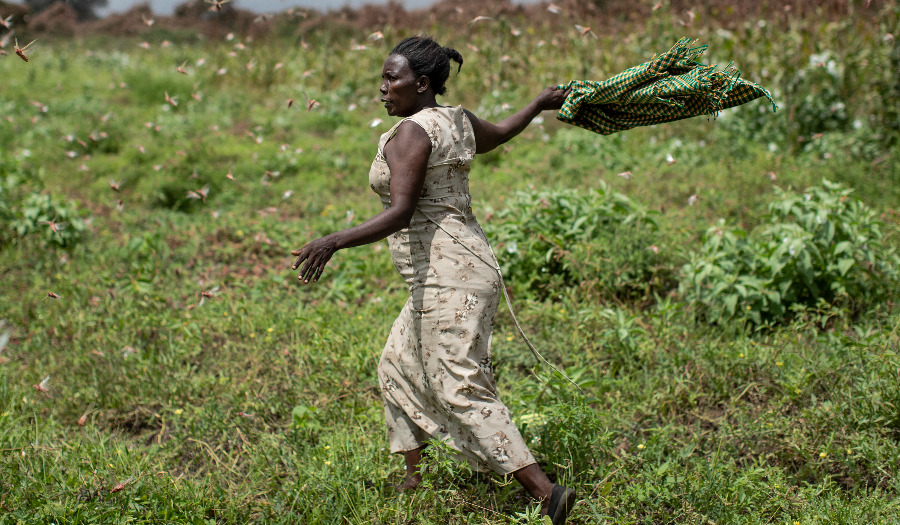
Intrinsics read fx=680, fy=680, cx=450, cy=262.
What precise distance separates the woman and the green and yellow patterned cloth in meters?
0.59

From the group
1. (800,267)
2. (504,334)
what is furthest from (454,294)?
(800,267)

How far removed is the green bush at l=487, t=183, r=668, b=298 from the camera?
413 cm

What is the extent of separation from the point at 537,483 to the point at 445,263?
821 millimetres

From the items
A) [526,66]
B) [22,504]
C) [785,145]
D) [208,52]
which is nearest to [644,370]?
[22,504]

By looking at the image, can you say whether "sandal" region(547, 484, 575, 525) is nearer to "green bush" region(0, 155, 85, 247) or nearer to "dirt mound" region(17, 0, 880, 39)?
"dirt mound" region(17, 0, 880, 39)

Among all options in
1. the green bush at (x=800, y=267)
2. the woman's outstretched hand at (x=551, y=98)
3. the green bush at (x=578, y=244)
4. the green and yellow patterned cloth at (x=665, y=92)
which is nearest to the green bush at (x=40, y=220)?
the green bush at (x=578, y=244)

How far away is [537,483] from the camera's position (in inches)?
92.1

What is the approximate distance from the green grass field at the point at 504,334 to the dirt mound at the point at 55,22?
2431 cm

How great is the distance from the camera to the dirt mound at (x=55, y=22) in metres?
27.6

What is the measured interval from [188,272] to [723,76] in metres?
3.81

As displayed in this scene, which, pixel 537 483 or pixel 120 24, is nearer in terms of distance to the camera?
pixel 537 483

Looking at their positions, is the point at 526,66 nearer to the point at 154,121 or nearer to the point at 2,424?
the point at 154,121

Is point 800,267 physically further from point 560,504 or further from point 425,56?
point 425,56

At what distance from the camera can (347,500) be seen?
259cm
